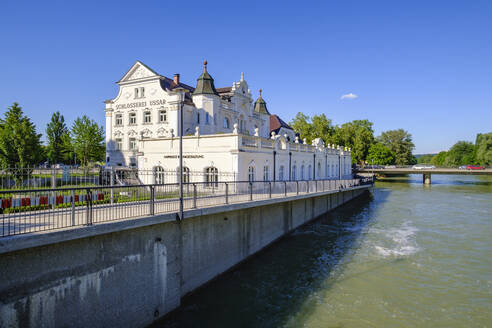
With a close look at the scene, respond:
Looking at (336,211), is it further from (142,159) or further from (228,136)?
(142,159)

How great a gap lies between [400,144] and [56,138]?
106 m

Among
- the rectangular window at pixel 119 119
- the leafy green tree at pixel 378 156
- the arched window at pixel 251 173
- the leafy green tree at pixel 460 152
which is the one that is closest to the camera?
the arched window at pixel 251 173

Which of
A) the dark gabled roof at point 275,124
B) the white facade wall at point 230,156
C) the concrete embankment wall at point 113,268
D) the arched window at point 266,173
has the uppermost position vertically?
the dark gabled roof at point 275,124

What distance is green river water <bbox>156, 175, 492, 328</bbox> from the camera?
10.4m

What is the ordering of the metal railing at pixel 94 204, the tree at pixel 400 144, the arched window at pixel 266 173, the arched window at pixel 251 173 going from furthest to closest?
the tree at pixel 400 144 → the arched window at pixel 266 173 → the arched window at pixel 251 173 → the metal railing at pixel 94 204

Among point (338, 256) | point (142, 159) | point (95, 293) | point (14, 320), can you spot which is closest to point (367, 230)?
point (338, 256)

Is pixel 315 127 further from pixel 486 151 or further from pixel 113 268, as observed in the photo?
pixel 113 268

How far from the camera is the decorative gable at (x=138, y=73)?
30.7 meters

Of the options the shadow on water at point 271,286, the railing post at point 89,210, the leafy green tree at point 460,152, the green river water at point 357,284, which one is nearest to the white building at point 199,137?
the shadow on water at point 271,286

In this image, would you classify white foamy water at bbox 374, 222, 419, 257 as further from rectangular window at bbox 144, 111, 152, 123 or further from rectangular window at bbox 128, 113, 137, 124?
rectangular window at bbox 128, 113, 137, 124

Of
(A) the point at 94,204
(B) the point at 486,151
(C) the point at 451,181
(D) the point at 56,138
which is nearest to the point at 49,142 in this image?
(D) the point at 56,138

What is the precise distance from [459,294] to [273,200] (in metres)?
8.51

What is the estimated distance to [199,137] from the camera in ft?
70.3

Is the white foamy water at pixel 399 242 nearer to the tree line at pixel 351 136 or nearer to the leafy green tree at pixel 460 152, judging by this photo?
the tree line at pixel 351 136
